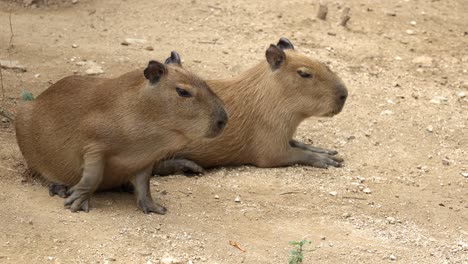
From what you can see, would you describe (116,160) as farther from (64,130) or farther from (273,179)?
(273,179)

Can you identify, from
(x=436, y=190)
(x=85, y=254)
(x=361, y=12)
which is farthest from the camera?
(x=361, y=12)

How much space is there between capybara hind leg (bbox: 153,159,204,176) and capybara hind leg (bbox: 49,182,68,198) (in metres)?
0.96

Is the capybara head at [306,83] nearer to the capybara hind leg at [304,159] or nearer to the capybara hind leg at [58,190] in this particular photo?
the capybara hind leg at [304,159]

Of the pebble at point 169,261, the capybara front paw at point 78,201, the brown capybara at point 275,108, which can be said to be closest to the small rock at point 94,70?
the brown capybara at point 275,108

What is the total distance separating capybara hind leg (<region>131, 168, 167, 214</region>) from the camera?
5.57 metres

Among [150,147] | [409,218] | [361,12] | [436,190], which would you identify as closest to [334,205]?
[409,218]

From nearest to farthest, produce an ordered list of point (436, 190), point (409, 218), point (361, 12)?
point (409, 218)
point (436, 190)
point (361, 12)

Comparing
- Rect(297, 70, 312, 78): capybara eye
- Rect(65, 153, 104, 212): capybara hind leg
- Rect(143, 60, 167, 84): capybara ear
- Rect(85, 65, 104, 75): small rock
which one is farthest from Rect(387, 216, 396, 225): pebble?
Rect(85, 65, 104, 75): small rock

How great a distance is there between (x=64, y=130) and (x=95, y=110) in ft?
0.99

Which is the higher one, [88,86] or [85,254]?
[88,86]

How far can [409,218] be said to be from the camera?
236 inches

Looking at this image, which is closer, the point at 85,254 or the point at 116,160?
the point at 85,254

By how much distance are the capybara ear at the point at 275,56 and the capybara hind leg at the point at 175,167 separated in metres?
1.09

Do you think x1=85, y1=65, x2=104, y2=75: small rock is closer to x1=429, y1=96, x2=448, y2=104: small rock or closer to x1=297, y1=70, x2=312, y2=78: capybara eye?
x1=297, y1=70, x2=312, y2=78: capybara eye
